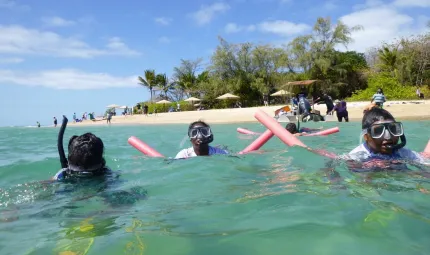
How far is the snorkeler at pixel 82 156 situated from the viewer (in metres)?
3.66

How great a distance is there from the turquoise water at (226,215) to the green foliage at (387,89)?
29.4 m

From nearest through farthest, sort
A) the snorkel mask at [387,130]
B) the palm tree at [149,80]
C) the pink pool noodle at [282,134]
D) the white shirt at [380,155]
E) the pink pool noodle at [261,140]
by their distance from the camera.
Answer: the snorkel mask at [387,130] < the white shirt at [380,155] < the pink pool noodle at [282,134] < the pink pool noodle at [261,140] < the palm tree at [149,80]

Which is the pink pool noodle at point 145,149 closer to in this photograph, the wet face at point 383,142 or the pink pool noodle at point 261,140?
the pink pool noodle at point 261,140

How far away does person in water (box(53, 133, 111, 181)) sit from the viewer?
12.0 feet

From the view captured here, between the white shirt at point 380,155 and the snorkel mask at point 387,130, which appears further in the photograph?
the white shirt at point 380,155

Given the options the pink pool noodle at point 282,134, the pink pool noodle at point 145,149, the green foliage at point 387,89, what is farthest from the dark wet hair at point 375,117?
the green foliage at point 387,89

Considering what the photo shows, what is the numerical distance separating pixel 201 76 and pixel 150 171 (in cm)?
4845

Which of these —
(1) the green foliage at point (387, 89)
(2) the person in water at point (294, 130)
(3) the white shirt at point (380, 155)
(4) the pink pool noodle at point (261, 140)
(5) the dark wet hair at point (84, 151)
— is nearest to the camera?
(5) the dark wet hair at point (84, 151)

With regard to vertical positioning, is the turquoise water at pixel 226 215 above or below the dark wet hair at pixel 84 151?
below

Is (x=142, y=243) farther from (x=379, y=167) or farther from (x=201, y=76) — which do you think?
(x=201, y=76)

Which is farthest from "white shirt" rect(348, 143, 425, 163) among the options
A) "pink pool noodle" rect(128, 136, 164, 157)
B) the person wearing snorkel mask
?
"pink pool noodle" rect(128, 136, 164, 157)

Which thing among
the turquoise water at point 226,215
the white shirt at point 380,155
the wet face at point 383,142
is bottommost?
the turquoise water at point 226,215

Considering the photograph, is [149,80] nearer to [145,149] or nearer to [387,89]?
[387,89]

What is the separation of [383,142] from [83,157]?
3161 millimetres
